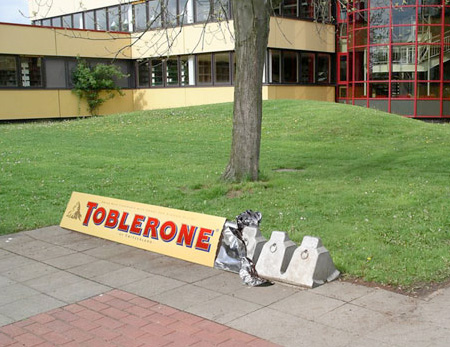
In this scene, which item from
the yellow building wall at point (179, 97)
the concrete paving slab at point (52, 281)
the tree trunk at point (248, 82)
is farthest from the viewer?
the yellow building wall at point (179, 97)

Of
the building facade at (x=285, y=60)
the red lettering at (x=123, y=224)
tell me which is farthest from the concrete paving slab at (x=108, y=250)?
the building facade at (x=285, y=60)

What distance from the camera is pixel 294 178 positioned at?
10.7 metres

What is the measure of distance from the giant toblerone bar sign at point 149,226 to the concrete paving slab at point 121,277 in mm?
624

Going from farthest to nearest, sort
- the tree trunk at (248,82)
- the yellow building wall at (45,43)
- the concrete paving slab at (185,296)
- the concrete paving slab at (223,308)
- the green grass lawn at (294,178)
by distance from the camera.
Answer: the yellow building wall at (45,43), the tree trunk at (248,82), the green grass lawn at (294,178), the concrete paving slab at (185,296), the concrete paving slab at (223,308)

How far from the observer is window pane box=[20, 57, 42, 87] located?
27.5 meters

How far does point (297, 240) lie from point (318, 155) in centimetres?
742

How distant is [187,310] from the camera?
507 centimetres

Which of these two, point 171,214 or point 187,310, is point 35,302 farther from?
point 171,214

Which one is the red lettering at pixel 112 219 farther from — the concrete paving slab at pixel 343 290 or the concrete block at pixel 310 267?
the concrete paving slab at pixel 343 290

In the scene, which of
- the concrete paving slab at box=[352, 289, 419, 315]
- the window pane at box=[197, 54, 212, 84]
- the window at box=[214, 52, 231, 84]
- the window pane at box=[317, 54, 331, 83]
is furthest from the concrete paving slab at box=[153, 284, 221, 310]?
the window pane at box=[317, 54, 331, 83]

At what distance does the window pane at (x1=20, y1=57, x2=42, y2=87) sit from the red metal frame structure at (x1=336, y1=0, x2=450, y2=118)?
1436cm

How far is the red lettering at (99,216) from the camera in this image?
7.84 metres

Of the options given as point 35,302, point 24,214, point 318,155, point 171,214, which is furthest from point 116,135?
point 35,302

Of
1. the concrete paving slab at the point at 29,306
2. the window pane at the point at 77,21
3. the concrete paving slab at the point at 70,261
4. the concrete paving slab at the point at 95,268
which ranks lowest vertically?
the concrete paving slab at the point at 29,306
